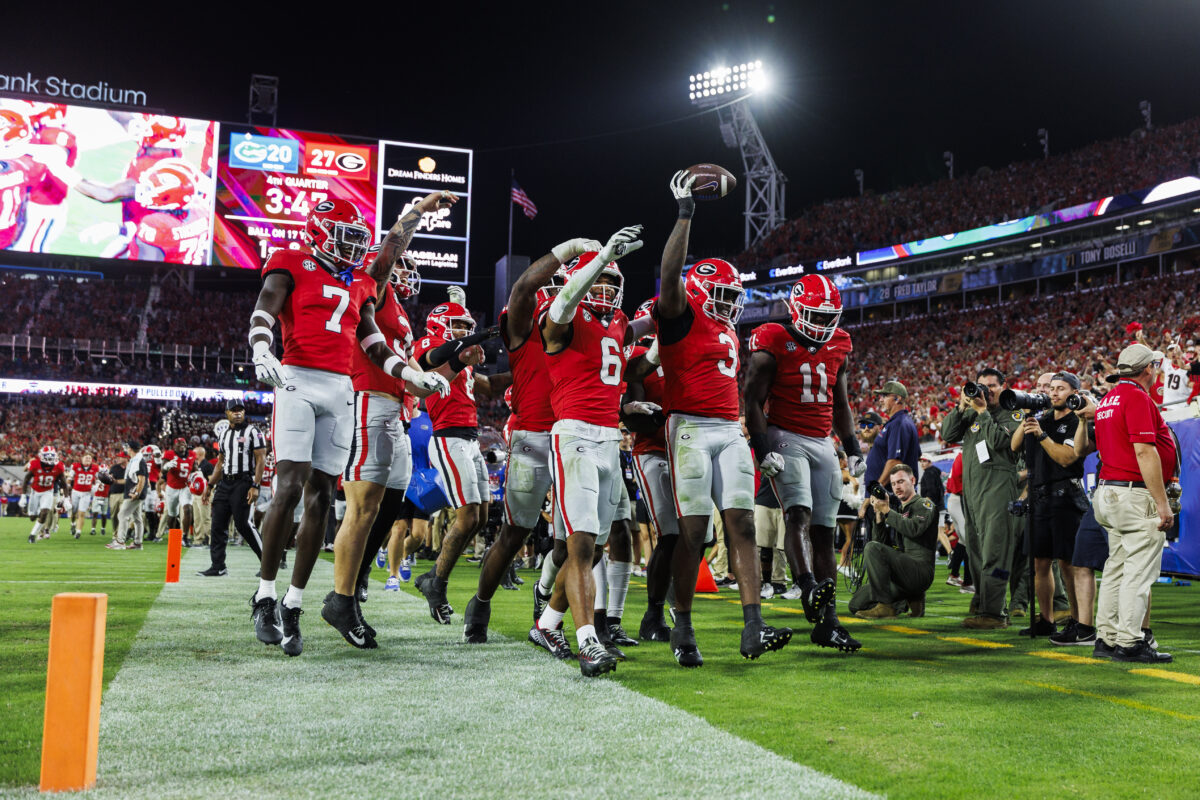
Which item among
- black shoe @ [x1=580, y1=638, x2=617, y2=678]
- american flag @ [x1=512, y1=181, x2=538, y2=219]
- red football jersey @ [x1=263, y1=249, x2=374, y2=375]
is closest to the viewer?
black shoe @ [x1=580, y1=638, x2=617, y2=678]

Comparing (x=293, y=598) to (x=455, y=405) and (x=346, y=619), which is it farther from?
(x=455, y=405)

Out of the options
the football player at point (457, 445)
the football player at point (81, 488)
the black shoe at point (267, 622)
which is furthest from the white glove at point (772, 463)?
the football player at point (81, 488)

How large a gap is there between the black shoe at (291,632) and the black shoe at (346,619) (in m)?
0.22

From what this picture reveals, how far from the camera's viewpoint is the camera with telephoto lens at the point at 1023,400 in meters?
6.32

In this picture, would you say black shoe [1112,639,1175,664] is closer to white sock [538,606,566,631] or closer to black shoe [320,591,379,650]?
white sock [538,606,566,631]

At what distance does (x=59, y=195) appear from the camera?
32094mm

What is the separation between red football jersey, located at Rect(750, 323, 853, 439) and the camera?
6281 millimetres

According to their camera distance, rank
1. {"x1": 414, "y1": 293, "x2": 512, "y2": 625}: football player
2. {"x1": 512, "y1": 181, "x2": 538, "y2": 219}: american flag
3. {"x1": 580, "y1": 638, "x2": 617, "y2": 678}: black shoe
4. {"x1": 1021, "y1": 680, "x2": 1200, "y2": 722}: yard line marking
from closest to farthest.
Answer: {"x1": 1021, "y1": 680, "x2": 1200, "y2": 722}: yard line marking
{"x1": 580, "y1": 638, "x2": 617, "y2": 678}: black shoe
{"x1": 414, "y1": 293, "x2": 512, "y2": 625}: football player
{"x1": 512, "y1": 181, "x2": 538, "y2": 219}: american flag

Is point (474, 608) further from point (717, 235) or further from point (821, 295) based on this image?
point (717, 235)

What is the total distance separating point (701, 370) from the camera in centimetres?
562

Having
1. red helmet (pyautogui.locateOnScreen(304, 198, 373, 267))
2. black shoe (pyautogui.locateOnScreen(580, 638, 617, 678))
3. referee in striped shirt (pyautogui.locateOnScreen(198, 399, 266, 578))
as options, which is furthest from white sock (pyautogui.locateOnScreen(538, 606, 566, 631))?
referee in striped shirt (pyautogui.locateOnScreen(198, 399, 266, 578))

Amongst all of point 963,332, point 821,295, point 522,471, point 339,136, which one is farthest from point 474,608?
point 963,332

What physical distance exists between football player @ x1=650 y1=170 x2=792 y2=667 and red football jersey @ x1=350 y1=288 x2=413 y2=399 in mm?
1657

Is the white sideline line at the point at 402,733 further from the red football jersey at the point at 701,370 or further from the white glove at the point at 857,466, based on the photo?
the white glove at the point at 857,466
